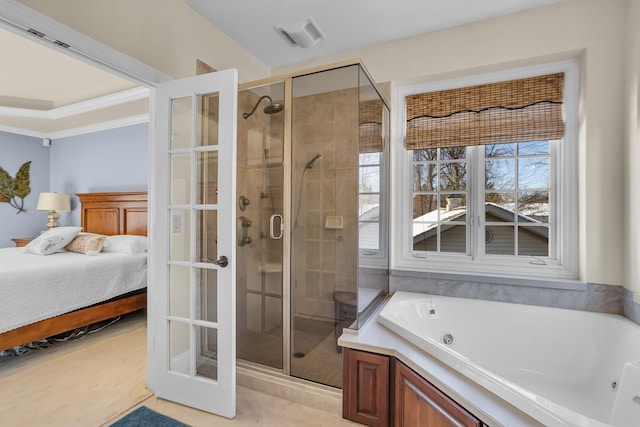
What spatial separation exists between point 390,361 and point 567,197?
173cm

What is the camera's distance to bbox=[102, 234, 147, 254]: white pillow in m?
3.46

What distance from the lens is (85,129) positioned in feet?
15.0

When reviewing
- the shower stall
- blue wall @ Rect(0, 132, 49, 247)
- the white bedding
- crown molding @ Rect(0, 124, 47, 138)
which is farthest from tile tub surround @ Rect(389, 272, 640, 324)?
crown molding @ Rect(0, 124, 47, 138)

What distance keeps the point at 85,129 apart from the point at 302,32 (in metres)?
3.86

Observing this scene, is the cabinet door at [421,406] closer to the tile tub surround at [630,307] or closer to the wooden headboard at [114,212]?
the tile tub surround at [630,307]

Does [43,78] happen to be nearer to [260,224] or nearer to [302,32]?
[302,32]

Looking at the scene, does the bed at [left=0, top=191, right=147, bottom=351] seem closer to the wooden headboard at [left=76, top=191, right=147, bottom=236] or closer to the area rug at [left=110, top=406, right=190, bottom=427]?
the wooden headboard at [left=76, top=191, right=147, bottom=236]

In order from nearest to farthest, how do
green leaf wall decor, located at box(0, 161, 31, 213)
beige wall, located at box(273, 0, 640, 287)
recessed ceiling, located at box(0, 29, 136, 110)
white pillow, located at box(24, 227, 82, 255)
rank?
beige wall, located at box(273, 0, 640, 287) < recessed ceiling, located at box(0, 29, 136, 110) < white pillow, located at box(24, 227, 82, 255) < green leaf wall decor, located at box(0, 161, 31, 213)

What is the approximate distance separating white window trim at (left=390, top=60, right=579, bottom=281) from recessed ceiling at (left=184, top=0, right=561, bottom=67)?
42 cm

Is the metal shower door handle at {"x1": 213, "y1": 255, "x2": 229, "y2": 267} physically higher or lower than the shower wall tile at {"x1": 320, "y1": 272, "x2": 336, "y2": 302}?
higher

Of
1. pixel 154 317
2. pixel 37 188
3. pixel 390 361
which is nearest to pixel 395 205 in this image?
pixel 390 361

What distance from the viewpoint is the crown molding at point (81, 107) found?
138 inches

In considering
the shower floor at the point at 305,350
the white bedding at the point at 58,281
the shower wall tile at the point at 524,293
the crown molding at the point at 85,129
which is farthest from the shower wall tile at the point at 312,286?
the crown molding at the point at 85,129

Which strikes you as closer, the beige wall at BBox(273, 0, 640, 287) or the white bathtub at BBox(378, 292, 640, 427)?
the white bathtub at BBox(378, 292, 640, 427)
